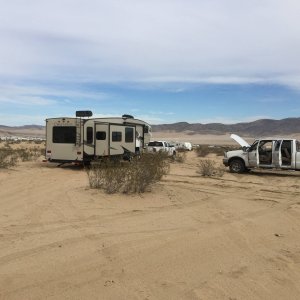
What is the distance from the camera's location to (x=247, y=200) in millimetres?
11711

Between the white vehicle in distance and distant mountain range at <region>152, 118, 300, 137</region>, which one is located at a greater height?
distant mountain range at <region>152, 118, 300, 137</region>

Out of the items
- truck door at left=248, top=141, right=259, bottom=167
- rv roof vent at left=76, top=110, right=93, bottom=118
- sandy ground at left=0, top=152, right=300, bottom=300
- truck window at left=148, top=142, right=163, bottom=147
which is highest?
rv roof vent at left=76, top=110, right=93, bottom=118

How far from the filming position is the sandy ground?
201 inches

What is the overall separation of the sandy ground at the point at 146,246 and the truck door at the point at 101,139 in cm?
916

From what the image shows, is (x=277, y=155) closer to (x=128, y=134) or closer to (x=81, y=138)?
(x=128, y=134)

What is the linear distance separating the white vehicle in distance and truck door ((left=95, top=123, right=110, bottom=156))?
5.58 meters

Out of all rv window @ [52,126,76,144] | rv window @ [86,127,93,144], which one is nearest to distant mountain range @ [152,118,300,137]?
rv window @ [86,127,93,144]

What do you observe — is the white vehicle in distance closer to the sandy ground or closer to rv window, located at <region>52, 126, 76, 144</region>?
rv window, located at <region>52, 126, 76, 144</region>

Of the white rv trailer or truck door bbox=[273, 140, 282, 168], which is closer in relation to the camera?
truck door bbox=[273, 140, 282, 168]

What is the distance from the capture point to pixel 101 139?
68.7ft

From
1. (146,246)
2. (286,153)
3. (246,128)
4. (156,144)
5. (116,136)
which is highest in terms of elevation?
(246,128)

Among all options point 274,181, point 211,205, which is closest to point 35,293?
point 211,205

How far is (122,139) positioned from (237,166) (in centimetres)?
560

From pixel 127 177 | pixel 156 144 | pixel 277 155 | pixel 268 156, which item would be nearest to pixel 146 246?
pixel 127 177
